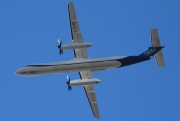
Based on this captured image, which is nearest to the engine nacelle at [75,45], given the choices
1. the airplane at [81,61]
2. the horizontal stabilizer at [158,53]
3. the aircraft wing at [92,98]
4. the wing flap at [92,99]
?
the airplane at [81,61]

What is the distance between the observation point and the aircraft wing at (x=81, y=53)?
247 feet

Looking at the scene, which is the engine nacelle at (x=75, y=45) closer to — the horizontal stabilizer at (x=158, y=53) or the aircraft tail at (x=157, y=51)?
the aircraft tail at (x=157, y=51)

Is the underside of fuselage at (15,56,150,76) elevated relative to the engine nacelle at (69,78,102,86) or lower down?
elevated

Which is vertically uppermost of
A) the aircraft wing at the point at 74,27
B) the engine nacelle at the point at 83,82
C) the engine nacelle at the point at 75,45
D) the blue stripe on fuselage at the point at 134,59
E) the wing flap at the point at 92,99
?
the aircraft wing at the point at 74,27

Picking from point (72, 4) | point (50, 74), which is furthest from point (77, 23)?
point (50, 74)

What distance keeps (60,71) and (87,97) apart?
720 centimetres

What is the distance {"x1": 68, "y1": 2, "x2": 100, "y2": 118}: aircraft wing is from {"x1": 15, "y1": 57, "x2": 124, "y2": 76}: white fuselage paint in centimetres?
143

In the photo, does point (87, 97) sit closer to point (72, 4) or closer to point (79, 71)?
point (79, 71)

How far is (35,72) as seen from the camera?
77312 mm

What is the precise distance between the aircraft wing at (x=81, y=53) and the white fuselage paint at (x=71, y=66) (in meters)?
1.43

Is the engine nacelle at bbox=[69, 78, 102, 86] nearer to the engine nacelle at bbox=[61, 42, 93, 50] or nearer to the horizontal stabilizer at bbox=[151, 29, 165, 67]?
the engine nacelle at bbox=[61, 42, 93, 50]

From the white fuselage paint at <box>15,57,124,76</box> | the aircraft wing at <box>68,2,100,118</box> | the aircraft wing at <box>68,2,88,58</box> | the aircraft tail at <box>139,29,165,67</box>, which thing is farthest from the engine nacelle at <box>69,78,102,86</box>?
the aircraft tail at <box>139,29,165,67</box>

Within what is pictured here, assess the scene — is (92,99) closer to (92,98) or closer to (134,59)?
(92,98)

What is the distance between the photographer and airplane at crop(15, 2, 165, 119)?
74625mm
